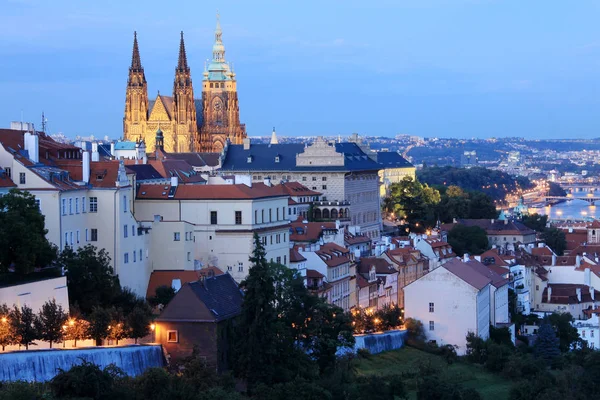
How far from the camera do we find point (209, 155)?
14100 cm

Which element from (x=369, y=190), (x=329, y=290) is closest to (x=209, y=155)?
(x=369, y=190)

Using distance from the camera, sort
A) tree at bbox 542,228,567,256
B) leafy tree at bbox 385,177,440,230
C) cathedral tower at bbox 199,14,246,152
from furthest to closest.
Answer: cathedral tower at bbox 199,14,246,152, tree at bbox 542,228,567,256, leafy tree at bbox 385,177,440,230

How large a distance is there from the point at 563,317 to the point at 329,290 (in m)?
19.7

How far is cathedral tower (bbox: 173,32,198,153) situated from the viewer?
171500 millimetres

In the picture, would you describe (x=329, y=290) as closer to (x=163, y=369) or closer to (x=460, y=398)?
(x=460, y=398)

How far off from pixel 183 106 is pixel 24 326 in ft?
415

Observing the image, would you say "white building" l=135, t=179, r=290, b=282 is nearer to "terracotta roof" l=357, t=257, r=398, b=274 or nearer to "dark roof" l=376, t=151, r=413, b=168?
"terracotta roof" l=357, t=257, r=398, b=274

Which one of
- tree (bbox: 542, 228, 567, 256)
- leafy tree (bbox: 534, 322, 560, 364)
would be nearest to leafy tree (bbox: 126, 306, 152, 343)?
leafy tree (bbox: 534, 322, 560, 364)

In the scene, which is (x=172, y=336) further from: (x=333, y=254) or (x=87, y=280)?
(x=333, y=254)

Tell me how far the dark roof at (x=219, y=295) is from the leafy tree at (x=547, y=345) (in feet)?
85.1

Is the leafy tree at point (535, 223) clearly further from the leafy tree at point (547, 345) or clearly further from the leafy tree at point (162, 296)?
the leafy tree at point (162, 296)

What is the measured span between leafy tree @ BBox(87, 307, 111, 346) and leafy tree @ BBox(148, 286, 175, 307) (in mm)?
8322

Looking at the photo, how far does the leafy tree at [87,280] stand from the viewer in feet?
177

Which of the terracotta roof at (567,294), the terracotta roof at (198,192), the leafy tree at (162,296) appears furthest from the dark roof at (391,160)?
the leafy tree at (162,296)
